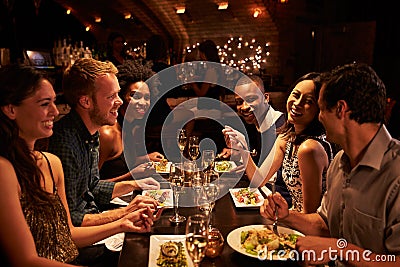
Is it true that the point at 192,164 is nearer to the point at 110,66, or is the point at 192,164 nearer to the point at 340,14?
the point at 110,66

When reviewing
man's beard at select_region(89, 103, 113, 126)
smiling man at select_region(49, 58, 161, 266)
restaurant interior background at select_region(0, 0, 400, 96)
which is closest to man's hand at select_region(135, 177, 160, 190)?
smiling man at select_region(49, 58, 161, 266)

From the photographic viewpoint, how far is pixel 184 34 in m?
9.81

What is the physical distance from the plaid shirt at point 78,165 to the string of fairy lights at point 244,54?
6636 millimetres

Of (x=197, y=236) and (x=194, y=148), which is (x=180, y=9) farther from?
(x=197, y=236)

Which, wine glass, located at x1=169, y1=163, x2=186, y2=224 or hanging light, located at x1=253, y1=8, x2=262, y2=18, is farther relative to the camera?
hanging light, located at x1=253, y1=8, x2=262, y2=18

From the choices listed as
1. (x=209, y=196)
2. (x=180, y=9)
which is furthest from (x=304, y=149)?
(x=180, y=9)

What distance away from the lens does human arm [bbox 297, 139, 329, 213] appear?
A: 7.07 feet

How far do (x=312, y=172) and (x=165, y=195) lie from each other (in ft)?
2.63

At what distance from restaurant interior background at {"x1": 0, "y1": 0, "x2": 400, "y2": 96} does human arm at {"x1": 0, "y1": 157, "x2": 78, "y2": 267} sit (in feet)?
18.0

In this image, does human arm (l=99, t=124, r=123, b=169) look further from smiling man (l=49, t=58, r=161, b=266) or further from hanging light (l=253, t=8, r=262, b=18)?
hanging light (l=253, t=8, r=262, b=18)

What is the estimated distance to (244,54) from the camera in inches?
349

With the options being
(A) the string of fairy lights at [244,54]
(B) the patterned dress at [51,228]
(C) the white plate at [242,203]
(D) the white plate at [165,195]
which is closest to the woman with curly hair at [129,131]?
(D) the white plate at [165,195]

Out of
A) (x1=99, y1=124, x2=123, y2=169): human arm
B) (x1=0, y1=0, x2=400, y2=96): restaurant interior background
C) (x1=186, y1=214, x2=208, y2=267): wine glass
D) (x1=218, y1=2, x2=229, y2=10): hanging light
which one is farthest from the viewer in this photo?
(x1=218, y1=2, x2=229, y2=10): hanging light

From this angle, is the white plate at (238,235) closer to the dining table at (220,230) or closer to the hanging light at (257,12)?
the dining table at (220,230)
